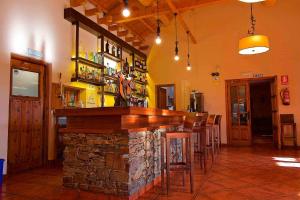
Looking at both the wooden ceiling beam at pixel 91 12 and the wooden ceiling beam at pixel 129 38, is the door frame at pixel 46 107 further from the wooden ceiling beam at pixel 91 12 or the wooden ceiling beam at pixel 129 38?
the wooden ceiling beam at pixel 129 38

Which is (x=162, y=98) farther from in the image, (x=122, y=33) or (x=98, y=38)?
(x=98, y=38)

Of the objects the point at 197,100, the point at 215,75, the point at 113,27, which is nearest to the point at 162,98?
the point at 197,100

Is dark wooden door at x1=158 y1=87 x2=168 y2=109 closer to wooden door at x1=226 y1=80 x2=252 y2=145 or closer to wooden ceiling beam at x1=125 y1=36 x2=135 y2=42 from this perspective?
wooden ceiling beam at x1=125 y1=36 x2=135 y2=42

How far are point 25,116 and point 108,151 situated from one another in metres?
2.66

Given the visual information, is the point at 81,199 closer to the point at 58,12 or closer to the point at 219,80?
the point at 58,12

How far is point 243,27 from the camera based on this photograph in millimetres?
8320

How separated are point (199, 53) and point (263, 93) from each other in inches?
208

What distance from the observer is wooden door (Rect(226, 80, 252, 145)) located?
823 centimetres

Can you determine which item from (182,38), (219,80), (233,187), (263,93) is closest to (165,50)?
(182,38)

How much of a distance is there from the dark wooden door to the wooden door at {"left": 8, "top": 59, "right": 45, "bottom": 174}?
5326 millimetres

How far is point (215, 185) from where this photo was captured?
11.4 ft

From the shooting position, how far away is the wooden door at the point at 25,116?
4340 mm

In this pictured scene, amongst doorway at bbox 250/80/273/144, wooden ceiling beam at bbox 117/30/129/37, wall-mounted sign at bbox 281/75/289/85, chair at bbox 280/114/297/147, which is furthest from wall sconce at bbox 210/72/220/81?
doorway at bbox 250/80/273/144

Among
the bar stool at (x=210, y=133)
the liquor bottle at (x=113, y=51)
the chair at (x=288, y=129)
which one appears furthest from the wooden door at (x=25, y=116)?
the chair at (x=288, y=129)
